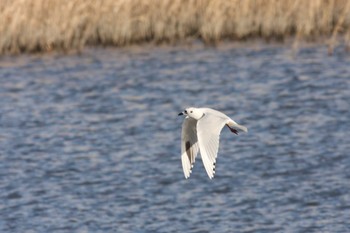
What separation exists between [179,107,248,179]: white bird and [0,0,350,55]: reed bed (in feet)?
26.4

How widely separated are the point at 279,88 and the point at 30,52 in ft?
14.4

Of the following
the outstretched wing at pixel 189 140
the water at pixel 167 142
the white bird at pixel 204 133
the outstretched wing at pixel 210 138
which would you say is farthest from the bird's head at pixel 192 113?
the water at pixel 167 142

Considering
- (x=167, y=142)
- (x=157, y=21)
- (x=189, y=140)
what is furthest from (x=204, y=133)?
(x=157, y=21)

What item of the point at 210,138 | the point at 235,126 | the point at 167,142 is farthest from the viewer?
the point at 167,142

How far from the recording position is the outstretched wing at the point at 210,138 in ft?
23.4

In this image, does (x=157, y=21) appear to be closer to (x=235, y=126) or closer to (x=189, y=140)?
(x=189, y=140)

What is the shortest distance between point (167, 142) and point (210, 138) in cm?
580

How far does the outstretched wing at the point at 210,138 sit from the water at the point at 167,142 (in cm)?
273

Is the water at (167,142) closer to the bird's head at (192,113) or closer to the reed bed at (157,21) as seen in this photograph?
the reed bed at (157,21)

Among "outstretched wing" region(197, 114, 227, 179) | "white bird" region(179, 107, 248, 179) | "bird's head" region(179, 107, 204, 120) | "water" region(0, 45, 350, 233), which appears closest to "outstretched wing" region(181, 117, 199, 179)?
"white bird" region(179, 107, 248, 179)

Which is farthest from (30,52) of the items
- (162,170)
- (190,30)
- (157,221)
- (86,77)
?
(157,221)

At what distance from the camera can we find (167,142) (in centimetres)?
1307

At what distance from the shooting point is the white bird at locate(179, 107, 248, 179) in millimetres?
7160

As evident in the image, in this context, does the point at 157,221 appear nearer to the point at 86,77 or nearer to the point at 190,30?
the point at 86,77
